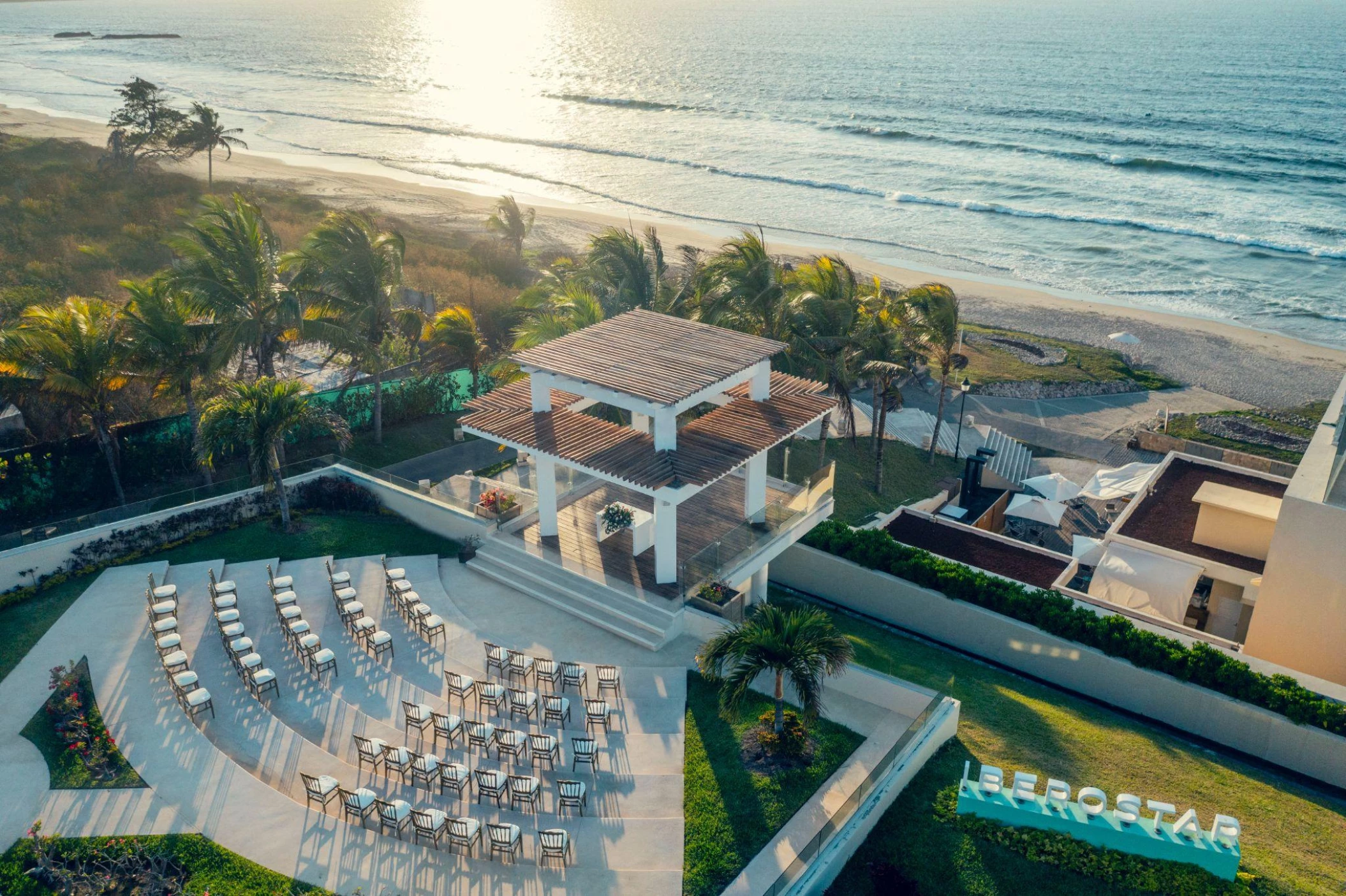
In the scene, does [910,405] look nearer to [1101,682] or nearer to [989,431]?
[989,431]

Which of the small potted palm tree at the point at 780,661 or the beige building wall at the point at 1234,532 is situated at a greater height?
the small potted palm tree at the point at 780,661

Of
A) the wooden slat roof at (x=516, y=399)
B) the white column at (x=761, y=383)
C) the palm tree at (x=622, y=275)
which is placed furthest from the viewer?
the palm tree at (x=622, y=275)

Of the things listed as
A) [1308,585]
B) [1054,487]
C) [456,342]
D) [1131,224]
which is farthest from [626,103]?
[1308,585]

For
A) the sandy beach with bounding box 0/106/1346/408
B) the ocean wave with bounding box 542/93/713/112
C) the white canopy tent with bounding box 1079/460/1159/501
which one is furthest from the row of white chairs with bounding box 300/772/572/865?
the ocean wave with bounding box 542/93/713/112

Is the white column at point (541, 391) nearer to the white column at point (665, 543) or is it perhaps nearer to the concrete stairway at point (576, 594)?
the concrete stairway at point (576, 594)

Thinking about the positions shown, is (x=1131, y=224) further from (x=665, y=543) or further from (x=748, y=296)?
(x=665, y=543)

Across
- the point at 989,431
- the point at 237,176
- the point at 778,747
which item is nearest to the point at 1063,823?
the point at 778,747

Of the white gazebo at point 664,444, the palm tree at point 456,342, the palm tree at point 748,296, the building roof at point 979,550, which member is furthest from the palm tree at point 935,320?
the palm tree at point 456,342
